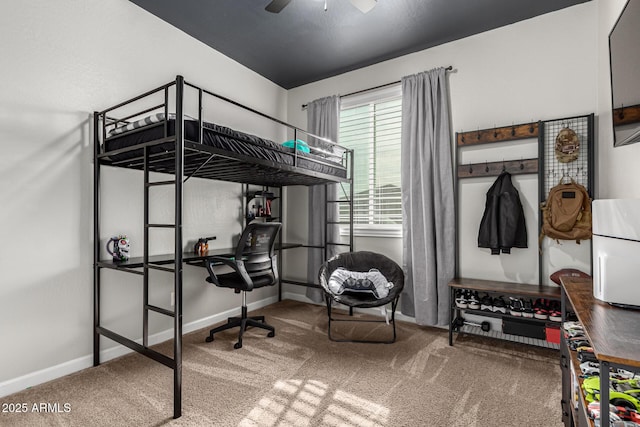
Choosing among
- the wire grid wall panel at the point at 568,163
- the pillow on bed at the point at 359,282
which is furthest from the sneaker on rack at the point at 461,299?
the wire grid wall panel at the point at 568,163

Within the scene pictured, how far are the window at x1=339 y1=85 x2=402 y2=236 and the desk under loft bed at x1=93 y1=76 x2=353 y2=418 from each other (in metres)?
0.67

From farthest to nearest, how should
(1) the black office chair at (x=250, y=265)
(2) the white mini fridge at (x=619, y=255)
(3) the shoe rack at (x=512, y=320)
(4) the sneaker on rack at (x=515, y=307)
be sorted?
1. (1) the black office chair at (x=250, y=265)
2. (4) the sneaker on rack at (x=515, y=307)
3. (3) the shoe rack at (x=512, y=320)
4. (2) the white mini fridge at (x=619, y=255)

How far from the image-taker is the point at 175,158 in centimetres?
182

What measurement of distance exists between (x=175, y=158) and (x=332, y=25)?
198 centimetres

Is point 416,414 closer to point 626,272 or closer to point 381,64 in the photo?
point 626,272

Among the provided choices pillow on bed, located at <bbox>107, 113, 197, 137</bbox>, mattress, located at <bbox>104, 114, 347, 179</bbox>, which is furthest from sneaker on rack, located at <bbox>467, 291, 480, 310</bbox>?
pillow on bed, located at <bbox>107, 113, 197, 137</bbox>

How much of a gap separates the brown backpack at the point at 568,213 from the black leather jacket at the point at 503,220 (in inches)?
7.9

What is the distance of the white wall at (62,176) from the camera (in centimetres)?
200

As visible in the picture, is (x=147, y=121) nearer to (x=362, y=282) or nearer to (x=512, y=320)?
(x=362, y=282)

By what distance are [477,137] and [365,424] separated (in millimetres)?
2516

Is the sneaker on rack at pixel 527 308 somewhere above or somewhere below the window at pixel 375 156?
below

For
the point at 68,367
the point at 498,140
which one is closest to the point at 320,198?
the point at 498,140

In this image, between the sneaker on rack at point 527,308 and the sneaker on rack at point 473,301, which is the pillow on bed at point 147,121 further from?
the sneaker on rack at point 527,308

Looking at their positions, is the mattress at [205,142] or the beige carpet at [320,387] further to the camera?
the mattress at [205,142]
